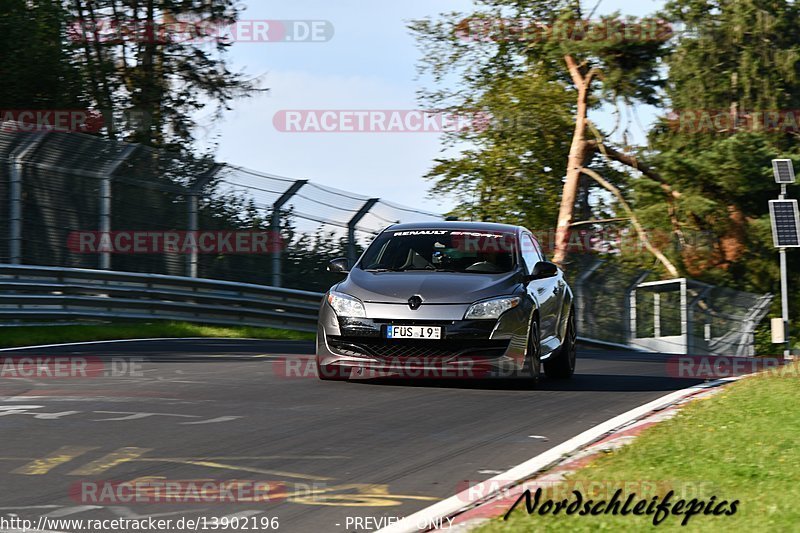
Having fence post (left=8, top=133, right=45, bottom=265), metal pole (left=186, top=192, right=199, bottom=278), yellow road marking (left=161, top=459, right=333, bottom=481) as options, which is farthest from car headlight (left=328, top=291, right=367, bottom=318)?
metal pole (left=186, top=192, right=199, bottom=278)

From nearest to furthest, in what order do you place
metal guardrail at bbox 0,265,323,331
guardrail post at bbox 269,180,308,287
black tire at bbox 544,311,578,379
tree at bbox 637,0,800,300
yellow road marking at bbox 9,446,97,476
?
1. yellow road marking at bbox 9,446,97,476
2. black tire at bbox 544,311,578,379
3. metal guardrail at bbox 0,265,323,331
4. guardrail post at bbox 269,180,308,287
5. tree at bbox 637,0,800,300

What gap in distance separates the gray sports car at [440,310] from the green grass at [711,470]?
1.82 metres

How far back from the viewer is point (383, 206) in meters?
23.4

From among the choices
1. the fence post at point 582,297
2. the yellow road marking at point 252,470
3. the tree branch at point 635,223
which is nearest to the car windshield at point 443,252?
the yellow road marking at point 252,470

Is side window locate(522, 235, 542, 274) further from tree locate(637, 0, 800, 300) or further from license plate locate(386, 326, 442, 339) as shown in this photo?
tree locate(637, 0, 800, 300)

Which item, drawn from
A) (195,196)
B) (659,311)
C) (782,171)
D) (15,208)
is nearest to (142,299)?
(195,196)

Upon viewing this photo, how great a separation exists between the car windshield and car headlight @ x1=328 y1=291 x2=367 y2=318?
77 cm

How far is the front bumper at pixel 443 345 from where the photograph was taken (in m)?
10.5

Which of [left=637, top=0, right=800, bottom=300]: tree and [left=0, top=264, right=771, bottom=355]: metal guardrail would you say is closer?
[left=0, top=264, right=771, bottom=355]: metal guardrail

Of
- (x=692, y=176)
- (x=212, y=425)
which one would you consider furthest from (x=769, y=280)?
(x=212, y=425)

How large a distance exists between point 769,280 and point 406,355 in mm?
40324

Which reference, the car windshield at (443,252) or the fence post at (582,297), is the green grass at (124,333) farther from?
the fence post at (582,297)

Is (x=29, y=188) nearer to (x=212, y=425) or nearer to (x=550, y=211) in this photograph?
(x=212, y=425)

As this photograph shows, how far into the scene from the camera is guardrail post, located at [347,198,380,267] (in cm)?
2317
